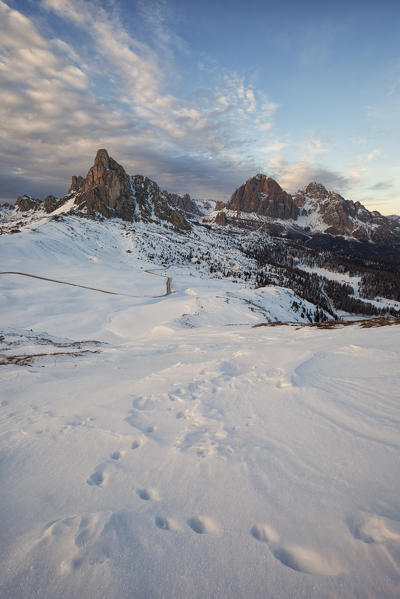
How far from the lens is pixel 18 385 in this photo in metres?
7.21

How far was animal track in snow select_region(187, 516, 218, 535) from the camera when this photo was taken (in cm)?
277

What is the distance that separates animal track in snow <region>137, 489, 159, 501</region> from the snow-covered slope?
0.08 ft

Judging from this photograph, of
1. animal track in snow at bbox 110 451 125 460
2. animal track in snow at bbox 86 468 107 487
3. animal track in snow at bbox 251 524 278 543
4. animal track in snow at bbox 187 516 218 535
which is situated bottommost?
animal track in snow at bbox 110 451 125 460

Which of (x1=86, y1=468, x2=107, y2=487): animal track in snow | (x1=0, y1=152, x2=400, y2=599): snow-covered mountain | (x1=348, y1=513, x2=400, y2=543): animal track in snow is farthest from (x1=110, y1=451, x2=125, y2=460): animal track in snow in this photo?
(x1=348, y1=513, x2=400, y2=543): animal track in snow

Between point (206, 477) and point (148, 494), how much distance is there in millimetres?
842

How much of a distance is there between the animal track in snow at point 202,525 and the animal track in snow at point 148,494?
62 cm

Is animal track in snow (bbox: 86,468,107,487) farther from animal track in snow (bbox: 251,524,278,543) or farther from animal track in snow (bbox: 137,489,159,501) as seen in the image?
animal track in snow (bbox: 251,524,278,543)

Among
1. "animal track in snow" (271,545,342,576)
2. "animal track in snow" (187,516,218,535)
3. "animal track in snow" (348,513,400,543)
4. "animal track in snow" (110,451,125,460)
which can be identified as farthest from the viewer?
"animal track in snow" (110,451,125,460)

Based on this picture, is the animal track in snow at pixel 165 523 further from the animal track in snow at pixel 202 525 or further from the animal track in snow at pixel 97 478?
the animal track in snow at pixel 97 478

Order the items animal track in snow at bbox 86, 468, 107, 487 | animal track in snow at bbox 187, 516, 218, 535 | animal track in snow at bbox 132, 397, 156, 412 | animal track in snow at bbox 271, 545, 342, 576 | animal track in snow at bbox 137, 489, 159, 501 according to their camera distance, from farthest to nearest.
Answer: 1. animal track in snow at bbox 132, 397, 156, 412
2. animal track in snow at bbox 86, 468, 107, 487
3. animal track in snow at bbox 137, 489, 159, 501
4. animal track in snow at bbox 187, 516, 218, 535
5. animal track in snow at bbox 271, 545, 342, 576

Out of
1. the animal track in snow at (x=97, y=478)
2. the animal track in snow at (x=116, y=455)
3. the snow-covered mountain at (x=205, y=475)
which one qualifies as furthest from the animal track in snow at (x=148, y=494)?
the animal track in snow at (x=116, y=455)

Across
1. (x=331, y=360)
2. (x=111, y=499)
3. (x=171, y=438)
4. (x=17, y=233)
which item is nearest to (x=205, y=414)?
(x=171, y=438)

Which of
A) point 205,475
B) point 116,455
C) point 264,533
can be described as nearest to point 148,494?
point 205,475

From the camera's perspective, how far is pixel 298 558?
245 centimetres
